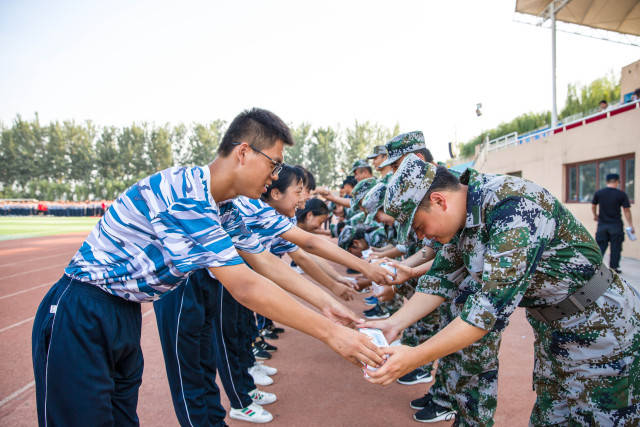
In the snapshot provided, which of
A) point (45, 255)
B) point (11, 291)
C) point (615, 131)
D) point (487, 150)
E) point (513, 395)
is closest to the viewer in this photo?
point (513, 395)

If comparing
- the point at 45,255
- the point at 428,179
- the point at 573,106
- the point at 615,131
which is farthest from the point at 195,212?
the point at 573,106

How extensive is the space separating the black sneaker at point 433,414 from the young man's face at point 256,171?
2460mm

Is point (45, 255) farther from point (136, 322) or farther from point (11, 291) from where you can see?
point (136, 322)

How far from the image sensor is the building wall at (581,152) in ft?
34.2

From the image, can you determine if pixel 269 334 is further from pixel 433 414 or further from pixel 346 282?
pixel 433 414

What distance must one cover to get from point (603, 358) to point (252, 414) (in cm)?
259

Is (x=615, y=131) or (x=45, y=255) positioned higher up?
(x=615, y=131)

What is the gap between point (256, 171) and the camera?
1.98m

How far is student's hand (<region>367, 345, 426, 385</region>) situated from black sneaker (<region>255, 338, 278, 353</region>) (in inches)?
117

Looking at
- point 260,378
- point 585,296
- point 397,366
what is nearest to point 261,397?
point 260,378

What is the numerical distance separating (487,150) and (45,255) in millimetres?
23777

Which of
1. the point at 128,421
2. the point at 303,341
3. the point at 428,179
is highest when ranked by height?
the point at 428,179

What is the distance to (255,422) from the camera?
3.10 m

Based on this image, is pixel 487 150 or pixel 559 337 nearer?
pixel 559 337
